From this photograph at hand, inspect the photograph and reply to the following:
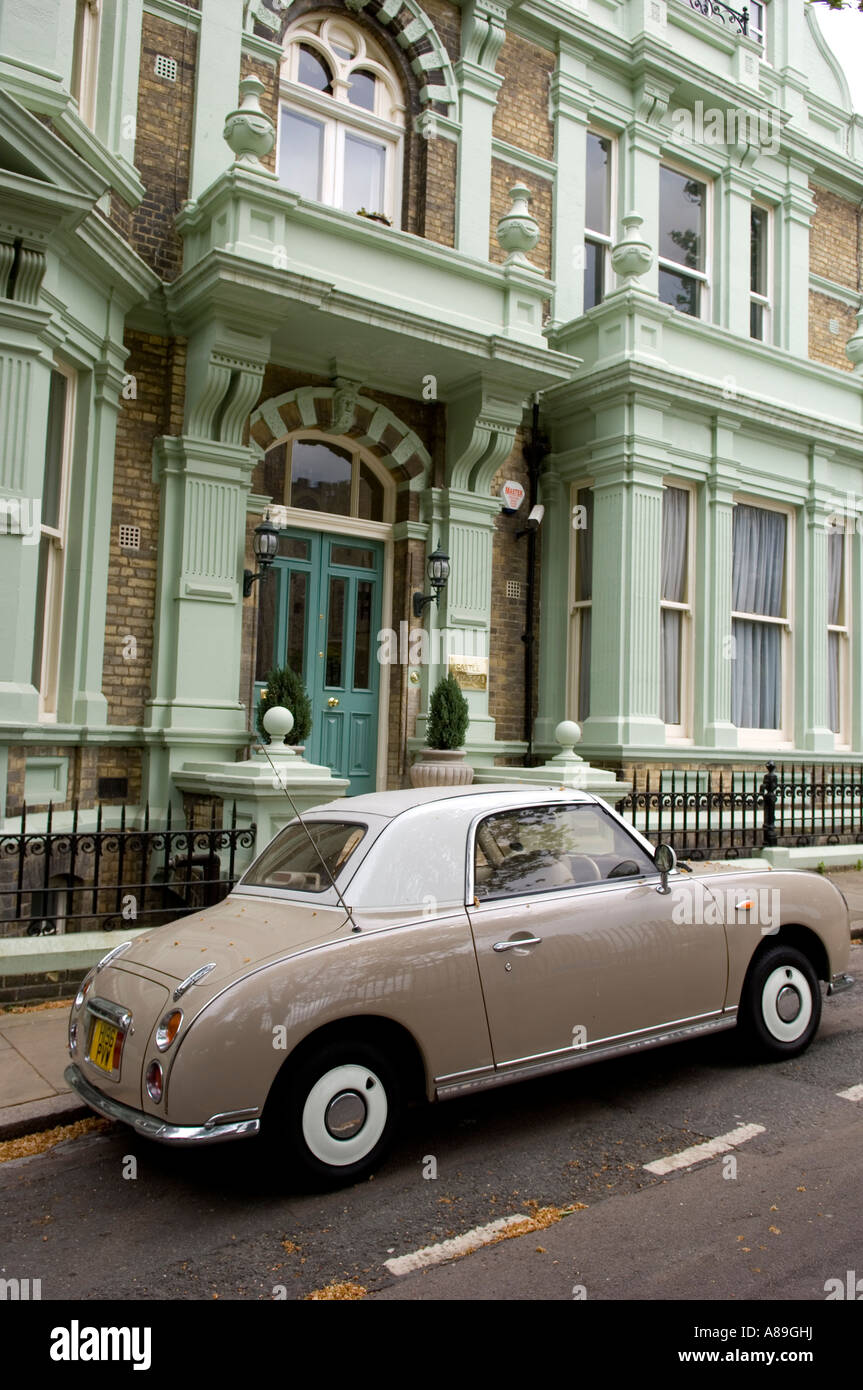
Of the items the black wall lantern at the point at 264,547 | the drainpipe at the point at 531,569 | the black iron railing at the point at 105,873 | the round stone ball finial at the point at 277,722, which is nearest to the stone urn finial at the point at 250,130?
the black wall lantern at the point at 264,547

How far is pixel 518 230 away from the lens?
11.1 metres

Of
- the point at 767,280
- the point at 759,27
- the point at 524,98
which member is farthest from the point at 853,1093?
the point at 759,27

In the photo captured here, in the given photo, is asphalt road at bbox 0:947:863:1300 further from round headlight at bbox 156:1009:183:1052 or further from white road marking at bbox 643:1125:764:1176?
round headlight at bbox 156:1009:183:1052

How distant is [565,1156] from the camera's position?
435 cm

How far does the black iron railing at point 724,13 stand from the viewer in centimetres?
1484

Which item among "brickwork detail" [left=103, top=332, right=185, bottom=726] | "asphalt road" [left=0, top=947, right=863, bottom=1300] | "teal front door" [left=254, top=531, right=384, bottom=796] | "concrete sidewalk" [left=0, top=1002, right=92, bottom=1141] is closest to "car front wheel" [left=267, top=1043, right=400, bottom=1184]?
"asphalt road" [left=0, top=947, right=863, bottom=1300]

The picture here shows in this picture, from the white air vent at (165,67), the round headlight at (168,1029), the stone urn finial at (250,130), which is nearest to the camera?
the round headlight at (168,1029)

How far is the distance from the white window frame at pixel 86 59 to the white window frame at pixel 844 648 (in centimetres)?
1033

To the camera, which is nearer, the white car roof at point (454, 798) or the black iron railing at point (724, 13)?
the white car roof at point (454, 798)

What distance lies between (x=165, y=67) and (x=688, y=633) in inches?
319

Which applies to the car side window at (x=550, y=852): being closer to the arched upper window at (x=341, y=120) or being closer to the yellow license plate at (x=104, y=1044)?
the yellow license plate at (x=104, y=1044)

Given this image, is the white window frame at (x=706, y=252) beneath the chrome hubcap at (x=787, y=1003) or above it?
above
